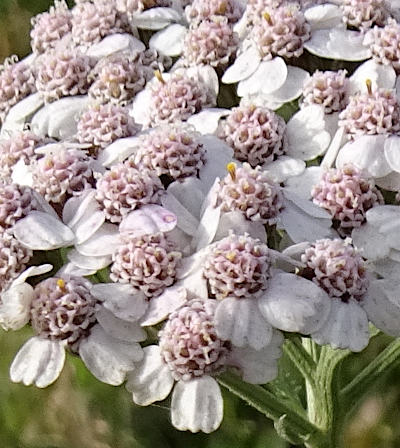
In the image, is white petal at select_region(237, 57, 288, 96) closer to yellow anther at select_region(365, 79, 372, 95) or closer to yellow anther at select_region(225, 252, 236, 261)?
yellow anther at select_region(365, 79, 372, 95)

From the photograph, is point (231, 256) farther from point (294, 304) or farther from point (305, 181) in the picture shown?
point (305, 181)

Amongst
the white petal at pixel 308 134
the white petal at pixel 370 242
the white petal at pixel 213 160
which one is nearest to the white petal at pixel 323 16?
the white petal at pixel 308 134

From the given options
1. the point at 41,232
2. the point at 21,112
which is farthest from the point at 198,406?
the point at 21,112

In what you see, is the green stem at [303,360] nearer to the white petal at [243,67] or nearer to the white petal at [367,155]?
the white petal at [367,155]

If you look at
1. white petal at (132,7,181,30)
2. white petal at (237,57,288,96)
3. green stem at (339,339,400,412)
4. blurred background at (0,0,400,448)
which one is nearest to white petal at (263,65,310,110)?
white petal at (237,57,288,96)

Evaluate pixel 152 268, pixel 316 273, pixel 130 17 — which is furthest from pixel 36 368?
pixel 130 17

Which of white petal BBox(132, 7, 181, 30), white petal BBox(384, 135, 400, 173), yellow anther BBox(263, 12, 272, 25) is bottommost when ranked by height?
white petal BBox(384, 135, 400, 173)
